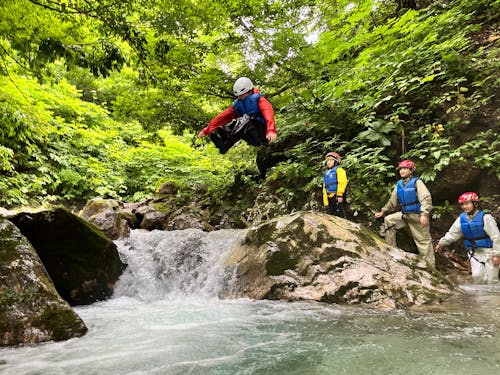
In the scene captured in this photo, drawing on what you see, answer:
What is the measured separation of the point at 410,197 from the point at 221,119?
3886mm

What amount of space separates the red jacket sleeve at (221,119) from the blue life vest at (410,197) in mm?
3587

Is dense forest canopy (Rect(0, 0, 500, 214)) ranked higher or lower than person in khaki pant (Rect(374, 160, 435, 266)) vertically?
higher

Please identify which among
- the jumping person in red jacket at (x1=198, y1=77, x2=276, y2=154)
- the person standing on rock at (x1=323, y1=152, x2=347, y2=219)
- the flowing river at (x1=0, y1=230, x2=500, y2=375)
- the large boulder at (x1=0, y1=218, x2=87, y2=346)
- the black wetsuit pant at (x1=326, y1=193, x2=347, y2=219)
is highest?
the jumping person in red jacket at (x1=198, y1=77, x2=276, y2=154)

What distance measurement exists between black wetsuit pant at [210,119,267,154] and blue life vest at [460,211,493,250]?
398cm

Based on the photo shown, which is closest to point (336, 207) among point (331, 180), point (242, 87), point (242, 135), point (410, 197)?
point (331, 180)

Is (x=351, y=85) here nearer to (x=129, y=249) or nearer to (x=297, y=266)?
(x=297, y=266)

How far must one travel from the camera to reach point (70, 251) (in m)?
5.86

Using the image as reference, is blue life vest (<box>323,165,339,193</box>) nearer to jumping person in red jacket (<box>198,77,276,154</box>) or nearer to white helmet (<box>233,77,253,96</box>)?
jumping person in red jacket (<box>198,77,276,154</box>)

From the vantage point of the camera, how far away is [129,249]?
25.2ft

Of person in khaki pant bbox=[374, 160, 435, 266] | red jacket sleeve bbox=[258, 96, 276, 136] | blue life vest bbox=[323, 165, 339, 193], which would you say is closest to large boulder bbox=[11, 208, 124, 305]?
red jacket sleeve bbox=[258, 96, 276, 136]

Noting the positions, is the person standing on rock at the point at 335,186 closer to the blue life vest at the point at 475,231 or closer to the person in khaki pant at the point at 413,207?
the person in khaki pant at the point at 413,207

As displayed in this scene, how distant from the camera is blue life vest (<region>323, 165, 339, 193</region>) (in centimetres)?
→ 693

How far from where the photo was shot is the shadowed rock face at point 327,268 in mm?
4758

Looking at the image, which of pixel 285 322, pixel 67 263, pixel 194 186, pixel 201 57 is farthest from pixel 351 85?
pixel 194 186
